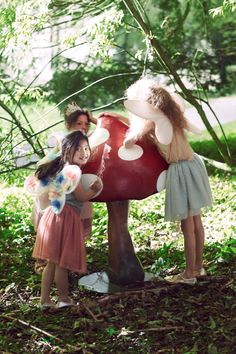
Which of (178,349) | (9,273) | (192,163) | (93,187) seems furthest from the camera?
(9,273)

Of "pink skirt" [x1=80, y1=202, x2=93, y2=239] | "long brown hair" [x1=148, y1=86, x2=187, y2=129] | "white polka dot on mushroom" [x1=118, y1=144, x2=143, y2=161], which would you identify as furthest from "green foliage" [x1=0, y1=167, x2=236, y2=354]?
"long brown hair" [x1=148, y1=86, x2=187, y2=129]

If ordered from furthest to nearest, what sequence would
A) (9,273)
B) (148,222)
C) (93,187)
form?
(148,222), (9,273), (93,187)

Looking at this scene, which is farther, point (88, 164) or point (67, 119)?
point (67, 119)

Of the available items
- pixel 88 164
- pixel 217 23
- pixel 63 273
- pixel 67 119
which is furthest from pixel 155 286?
pixel 217 23

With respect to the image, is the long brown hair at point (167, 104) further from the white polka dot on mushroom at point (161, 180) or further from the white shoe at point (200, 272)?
the white shoe at point (200, 272)

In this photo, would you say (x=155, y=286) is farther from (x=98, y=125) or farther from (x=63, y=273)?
(x=98, y=125)

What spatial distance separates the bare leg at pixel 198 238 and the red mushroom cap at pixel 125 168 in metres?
0.43

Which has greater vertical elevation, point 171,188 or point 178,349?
point 171,188

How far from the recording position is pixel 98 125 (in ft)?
16.5

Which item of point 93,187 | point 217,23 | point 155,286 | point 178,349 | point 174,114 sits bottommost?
point 178,349

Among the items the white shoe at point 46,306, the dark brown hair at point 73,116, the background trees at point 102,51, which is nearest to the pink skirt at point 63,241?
the white shoe at point 46,306

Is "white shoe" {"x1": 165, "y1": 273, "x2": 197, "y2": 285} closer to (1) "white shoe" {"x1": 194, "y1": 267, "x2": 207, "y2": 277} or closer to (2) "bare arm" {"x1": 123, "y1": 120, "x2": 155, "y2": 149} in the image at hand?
(1) "white shoe" {"x1": 194, "y1": 267, "x2": 207, "y2": 277}

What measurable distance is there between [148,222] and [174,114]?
8.16 ft

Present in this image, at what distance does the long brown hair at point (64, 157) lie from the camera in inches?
183
